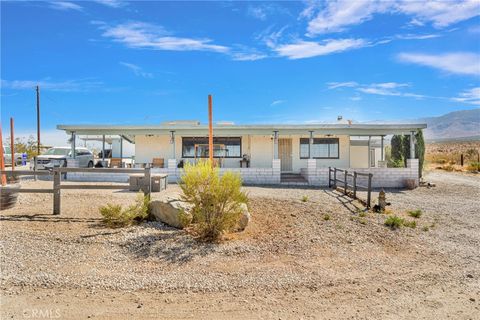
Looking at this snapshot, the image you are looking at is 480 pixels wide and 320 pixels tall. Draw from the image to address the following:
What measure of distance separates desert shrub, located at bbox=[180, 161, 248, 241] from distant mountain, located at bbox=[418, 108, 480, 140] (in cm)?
16607

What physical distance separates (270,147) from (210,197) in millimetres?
13366

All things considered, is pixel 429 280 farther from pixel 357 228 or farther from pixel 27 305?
pixel 27 305

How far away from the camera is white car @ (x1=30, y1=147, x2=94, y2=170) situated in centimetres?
1994

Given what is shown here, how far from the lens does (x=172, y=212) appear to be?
23.1 ft

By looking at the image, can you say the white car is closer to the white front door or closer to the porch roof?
the porch roof

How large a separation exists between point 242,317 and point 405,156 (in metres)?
18.5

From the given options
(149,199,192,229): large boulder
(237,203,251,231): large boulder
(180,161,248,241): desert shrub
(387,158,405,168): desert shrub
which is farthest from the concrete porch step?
(180,161,248,241): desert shrub

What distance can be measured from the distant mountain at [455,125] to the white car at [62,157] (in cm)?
15790

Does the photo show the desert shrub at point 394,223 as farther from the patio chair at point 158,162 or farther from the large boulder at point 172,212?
the patio chair at point 158,162

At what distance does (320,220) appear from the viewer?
8.12 meters

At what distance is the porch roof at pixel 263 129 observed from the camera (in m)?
16.6

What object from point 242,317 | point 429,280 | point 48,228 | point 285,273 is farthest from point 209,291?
point 48,228

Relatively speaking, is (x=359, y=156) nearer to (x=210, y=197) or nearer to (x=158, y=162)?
(x=158, y=162)

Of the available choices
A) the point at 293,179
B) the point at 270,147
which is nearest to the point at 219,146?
the point at 270,147
